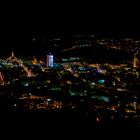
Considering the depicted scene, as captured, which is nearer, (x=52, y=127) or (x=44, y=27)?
(x=52, y=127)

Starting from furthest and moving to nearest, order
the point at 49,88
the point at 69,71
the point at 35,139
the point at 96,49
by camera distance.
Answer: the point at 96,49 → the point at 69,71 → the point at 49,88 → the point at 35,139

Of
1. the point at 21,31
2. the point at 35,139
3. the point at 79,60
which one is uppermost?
the point at 21,31

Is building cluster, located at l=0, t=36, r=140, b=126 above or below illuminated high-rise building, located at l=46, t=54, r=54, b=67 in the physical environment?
below

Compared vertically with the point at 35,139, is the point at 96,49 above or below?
above

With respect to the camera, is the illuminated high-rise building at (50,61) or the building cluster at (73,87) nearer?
the building cluster at (73,87)

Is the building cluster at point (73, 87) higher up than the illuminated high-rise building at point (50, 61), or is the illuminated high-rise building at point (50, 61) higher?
the illuminated high-rise building at point (50, 61)

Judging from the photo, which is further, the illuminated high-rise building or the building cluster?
the illuminated high-rise building

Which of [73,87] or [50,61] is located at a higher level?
[50,61]

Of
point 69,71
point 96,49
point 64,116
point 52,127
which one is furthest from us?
point 96,49

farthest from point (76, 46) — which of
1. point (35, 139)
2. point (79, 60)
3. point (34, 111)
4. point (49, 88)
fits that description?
point (35, 139)

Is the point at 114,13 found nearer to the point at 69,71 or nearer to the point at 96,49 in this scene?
the point at 96,49

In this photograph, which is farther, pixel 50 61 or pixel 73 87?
pixel 50 61
